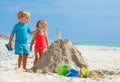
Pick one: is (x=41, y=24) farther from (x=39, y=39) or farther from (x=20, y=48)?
(x=20, y=48)

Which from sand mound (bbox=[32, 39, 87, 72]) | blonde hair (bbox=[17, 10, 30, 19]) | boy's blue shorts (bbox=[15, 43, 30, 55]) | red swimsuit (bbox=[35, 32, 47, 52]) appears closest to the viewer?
sand mound (bbox=[32, 39, 87, 72])

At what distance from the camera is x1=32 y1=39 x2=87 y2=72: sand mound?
9.16 metres

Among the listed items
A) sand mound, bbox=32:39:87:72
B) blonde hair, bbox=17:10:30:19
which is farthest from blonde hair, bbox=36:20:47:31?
sand mound, bbox=32:39:87:72

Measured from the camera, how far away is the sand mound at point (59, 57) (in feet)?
30.1

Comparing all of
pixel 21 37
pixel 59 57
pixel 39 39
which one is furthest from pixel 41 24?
pixel 59 57

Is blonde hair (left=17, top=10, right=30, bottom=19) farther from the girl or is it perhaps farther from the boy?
the girl

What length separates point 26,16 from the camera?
1003 centimetres

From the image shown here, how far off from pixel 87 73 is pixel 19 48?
2173 mm

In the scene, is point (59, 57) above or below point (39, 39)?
below

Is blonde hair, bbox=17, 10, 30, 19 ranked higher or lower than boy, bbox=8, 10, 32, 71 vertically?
higher

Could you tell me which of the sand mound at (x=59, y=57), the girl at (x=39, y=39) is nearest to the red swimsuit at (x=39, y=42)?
the girl at (x=39, y=39)

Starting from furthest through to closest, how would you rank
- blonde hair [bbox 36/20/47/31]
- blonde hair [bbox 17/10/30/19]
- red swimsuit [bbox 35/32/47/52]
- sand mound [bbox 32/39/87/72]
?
red swimsuit [bbox 35/32/47/52] → blonde hair [bbox 36/20/47/31] → blonde hair [bbox 17/10/30/19] → sand mound [bbox 32/39/87/72]

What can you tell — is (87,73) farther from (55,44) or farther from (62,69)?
(55,44)

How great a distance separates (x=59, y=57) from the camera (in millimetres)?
9375
